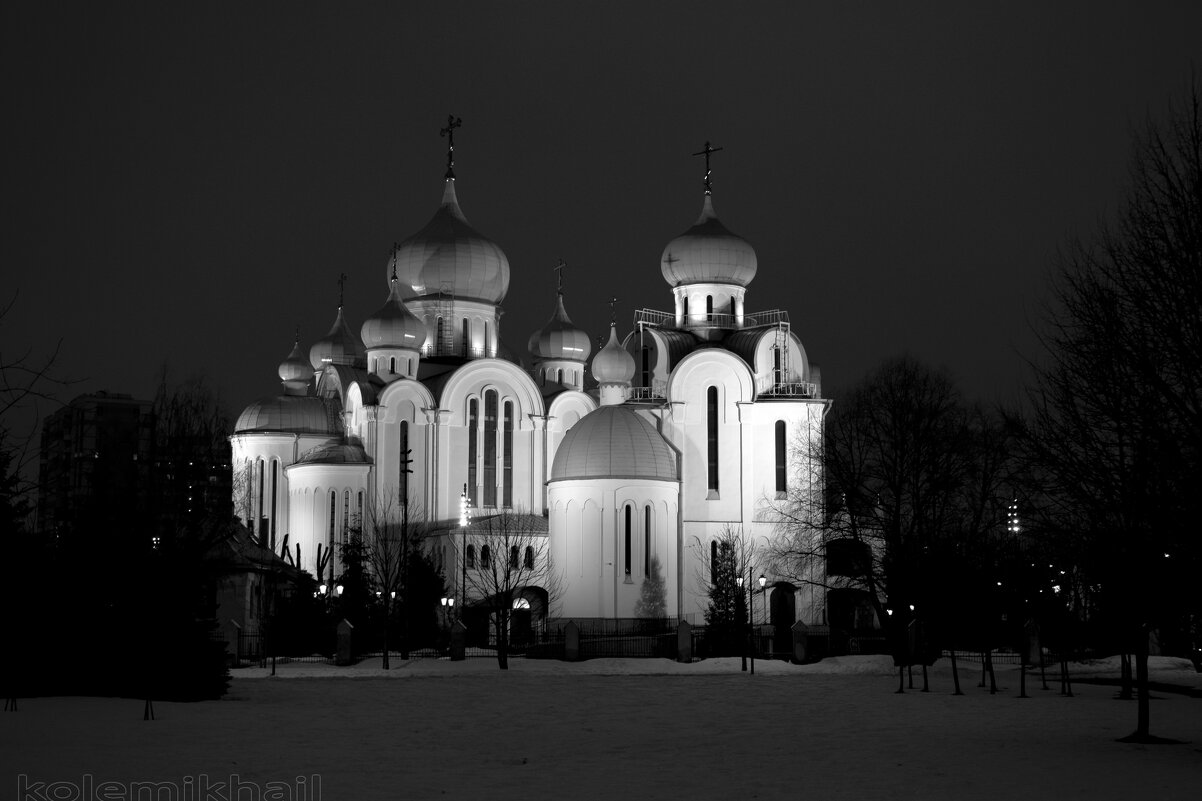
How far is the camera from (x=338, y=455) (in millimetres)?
58438

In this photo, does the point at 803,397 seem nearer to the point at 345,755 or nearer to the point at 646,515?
the point at 646,515

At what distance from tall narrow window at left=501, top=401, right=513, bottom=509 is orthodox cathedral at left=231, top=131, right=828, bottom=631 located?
80 mm

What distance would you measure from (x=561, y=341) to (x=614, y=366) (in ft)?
26.8

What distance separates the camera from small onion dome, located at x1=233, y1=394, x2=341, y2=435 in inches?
2500

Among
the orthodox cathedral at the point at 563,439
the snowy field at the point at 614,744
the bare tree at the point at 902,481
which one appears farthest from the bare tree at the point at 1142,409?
the orthodox cathedral at the point at 563,439

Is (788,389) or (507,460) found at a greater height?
(788,389)

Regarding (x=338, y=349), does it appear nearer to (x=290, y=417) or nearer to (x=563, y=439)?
(x=290, y=417)

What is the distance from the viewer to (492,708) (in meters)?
24.0

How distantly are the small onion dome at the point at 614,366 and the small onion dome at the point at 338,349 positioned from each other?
14.9 meters

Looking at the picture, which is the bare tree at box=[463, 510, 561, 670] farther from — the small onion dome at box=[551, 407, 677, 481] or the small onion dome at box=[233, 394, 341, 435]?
the small onion dome at box=[233, 394, 341, 435]

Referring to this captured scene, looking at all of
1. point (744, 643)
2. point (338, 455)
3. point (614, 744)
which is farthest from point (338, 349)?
point (614, 744)

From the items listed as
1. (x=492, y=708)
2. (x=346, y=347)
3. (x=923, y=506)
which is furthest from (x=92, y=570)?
(x=346, y=347)

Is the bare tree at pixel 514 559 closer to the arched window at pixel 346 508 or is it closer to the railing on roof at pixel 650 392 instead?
the arched window at pixel 346 508

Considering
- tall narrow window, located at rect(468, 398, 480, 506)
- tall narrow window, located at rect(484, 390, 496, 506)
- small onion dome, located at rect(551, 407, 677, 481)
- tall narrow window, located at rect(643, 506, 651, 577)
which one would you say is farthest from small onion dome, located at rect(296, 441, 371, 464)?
tall narrow window, located at rect(643, 506, 651, 577)
